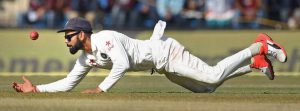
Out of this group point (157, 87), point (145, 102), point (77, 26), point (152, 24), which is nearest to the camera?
point (145, 102)

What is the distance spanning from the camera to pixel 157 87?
15000mm

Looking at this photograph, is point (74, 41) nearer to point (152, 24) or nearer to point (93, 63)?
point (93, 63)

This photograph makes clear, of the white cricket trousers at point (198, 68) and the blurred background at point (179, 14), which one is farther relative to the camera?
the blurred background at point (179, 14)

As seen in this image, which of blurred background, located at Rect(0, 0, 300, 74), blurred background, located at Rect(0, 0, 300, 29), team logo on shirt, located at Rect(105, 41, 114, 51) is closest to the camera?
team logo on shirt, located at Rect(105, 41, 114, 51)

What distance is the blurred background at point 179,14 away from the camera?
882 inches

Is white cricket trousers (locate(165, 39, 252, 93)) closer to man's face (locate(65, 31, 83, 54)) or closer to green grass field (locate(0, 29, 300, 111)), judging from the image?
green grass field (locate(0, 29, 300, 111))

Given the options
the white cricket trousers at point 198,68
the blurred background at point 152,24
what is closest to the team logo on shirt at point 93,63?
the white cricket trousers at point 198,68

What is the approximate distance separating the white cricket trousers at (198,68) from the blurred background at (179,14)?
10425 mm

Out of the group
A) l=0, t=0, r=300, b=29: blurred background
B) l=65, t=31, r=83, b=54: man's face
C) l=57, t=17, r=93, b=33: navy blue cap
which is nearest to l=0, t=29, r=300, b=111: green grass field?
l=65, t=31, r=83, b=54: man's face

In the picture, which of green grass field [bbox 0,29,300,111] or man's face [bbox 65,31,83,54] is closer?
green grass field [bbox 0,29,300,111]

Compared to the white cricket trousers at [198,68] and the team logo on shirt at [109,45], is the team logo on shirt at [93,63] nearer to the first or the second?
the team logo on shirt at [109,45]

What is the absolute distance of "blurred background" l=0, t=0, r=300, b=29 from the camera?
73.5 ft

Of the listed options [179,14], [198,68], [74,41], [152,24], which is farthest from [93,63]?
[179,14]

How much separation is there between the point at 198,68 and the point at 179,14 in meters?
11.3
